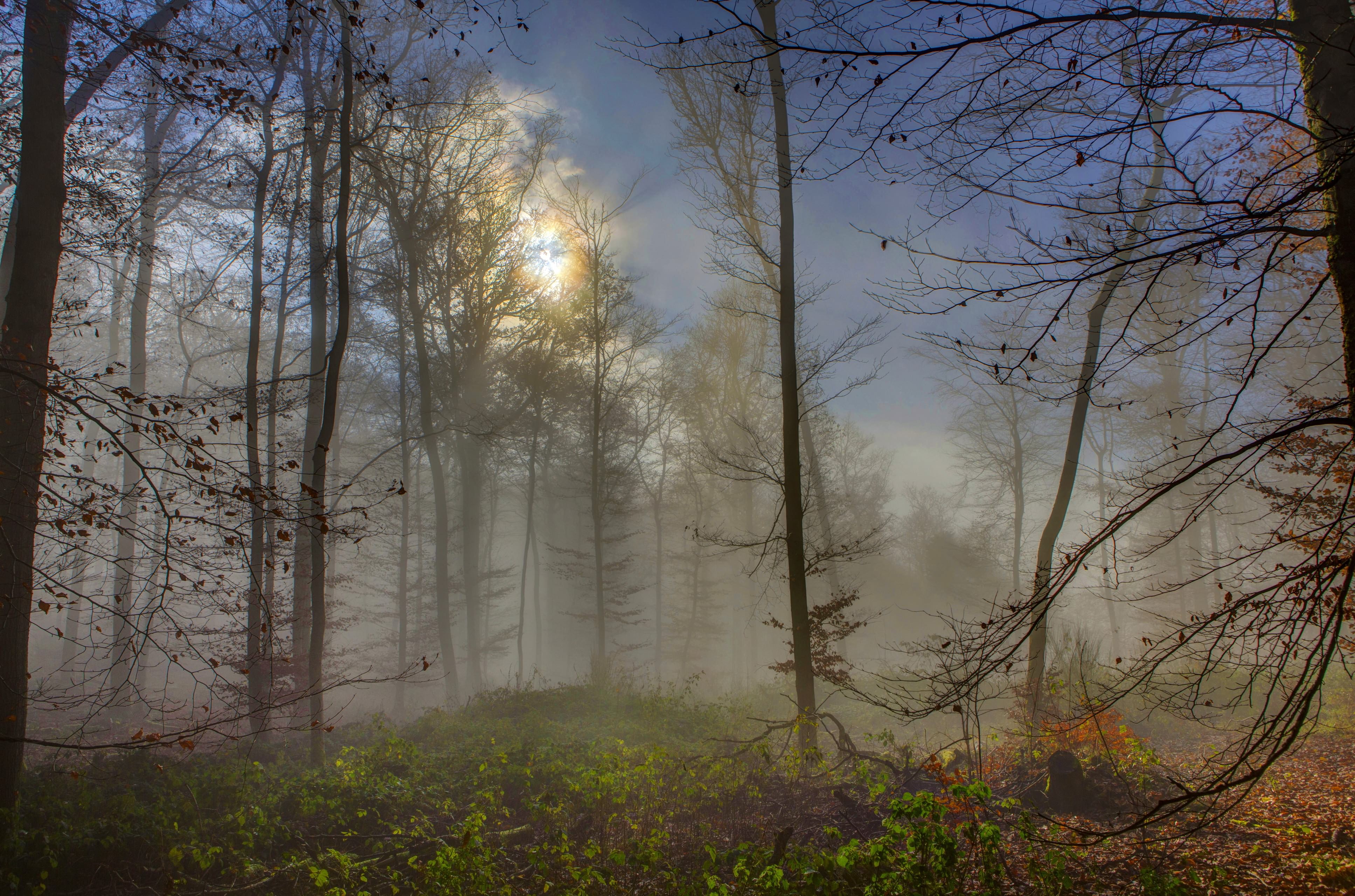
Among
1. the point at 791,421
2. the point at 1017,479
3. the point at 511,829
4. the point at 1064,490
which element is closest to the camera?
the point at 511,829

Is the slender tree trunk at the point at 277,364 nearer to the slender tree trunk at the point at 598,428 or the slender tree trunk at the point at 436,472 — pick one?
the slender tree trunk at the point at 436,472

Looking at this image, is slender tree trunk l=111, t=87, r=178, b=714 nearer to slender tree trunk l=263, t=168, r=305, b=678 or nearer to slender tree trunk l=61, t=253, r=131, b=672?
slender tree trunk l=61, t=253, r=131, b=672

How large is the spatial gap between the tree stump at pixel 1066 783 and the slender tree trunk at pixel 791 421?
99.6 inches

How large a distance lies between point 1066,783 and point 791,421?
4984mm

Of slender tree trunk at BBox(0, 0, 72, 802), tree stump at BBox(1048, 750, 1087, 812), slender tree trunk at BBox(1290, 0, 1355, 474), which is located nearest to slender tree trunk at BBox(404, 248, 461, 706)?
slender tree trunk at BBox(0, 0, 72, 802)

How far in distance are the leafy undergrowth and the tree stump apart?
8.5 inches

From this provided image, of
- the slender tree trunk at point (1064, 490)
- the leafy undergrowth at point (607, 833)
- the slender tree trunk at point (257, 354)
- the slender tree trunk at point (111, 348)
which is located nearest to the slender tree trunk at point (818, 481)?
the slender tree trunk at point (1064, 490)

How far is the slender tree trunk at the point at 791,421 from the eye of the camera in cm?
797

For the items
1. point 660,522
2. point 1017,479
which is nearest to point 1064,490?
point 1017,479

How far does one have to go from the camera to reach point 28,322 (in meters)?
5.48

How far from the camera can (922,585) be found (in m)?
30.3

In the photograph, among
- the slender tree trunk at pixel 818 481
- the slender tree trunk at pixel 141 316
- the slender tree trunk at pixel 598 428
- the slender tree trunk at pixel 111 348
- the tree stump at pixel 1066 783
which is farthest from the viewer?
the slender tree trunk at pixel 598 428

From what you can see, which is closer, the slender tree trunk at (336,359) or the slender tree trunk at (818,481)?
the slender tree trunk at (336,359)

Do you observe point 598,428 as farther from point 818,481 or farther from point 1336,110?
point 1336,110
